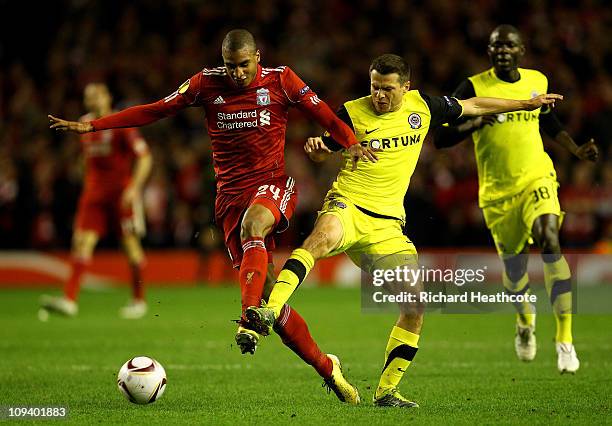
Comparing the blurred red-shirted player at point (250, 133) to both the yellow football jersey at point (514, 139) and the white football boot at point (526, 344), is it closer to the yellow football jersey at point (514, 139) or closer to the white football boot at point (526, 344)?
the yellow football jersey at point (514, 139)

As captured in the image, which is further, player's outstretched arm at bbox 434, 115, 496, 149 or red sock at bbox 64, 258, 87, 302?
red sock at bbox 64, 258, 87, 302

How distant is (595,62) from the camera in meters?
19.6

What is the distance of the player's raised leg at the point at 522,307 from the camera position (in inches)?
366

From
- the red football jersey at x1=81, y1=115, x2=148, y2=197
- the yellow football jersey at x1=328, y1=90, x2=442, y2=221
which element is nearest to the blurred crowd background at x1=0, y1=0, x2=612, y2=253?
the red football jersey at x1=81, y1=115, x2=148, y2=197

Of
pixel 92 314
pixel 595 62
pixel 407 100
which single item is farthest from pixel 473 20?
pixel 407 100

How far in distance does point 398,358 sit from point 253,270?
44.5 inches

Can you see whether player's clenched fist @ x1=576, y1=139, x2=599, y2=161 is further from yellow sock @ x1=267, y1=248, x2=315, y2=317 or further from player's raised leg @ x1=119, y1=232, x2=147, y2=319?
player's raised leg @ x1=119, y1=232, x2=147, y2=319

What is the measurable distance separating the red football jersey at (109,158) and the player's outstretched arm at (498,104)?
677cm

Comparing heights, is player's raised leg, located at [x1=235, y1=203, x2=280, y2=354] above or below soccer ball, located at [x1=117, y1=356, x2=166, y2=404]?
above

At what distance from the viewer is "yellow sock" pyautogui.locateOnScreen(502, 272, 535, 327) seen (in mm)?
9359

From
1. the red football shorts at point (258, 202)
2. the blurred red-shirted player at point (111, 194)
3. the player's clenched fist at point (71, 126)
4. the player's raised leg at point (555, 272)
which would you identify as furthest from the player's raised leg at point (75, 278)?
the player's raised leg at point (555, 272)

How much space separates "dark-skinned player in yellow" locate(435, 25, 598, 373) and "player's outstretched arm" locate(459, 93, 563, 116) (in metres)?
1.20

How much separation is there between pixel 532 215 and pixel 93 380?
12.4ft

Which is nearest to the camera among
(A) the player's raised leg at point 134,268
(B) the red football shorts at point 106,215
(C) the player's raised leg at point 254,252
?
(C) the player's raised leg at point 254,252
